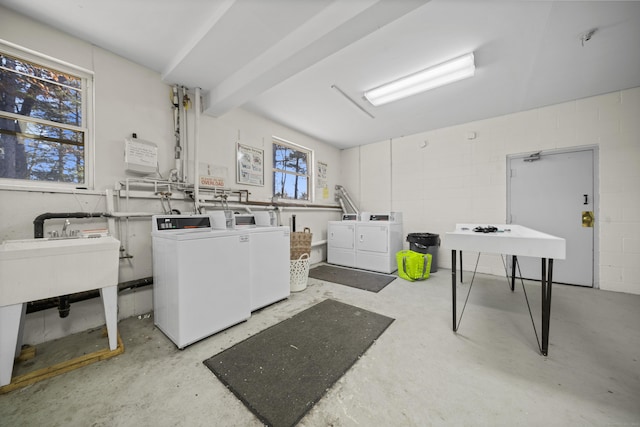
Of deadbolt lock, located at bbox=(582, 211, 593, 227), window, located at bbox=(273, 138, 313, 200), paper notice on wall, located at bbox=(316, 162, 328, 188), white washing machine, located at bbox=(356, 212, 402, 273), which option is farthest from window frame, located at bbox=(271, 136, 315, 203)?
deadbolt lock, located at bbox=(582, 211, 593, 227)

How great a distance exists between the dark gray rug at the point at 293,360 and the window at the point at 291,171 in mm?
2395

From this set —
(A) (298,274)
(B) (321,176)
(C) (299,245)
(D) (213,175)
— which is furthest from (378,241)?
(D) (213,175)

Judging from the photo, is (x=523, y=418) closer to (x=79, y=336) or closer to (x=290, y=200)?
(x=79, y=336)

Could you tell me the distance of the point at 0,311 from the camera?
1225 mm

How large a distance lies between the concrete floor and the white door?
1178 millimetres

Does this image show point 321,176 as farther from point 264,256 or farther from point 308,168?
point 264,256

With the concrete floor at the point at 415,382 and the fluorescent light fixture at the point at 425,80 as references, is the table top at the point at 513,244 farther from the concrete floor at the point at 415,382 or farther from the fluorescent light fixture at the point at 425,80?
the fluorescent light fixture at the point at 425,80

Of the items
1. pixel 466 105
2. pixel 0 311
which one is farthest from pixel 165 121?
pixel 466 105

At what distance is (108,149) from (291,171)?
2.57 meters

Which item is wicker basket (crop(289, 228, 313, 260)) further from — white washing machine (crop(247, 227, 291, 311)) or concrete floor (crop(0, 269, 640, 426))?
concrete floor (crop(0, 269, 640, 426))

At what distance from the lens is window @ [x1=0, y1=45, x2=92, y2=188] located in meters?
1.70

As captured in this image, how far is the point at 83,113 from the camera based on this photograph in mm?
1984

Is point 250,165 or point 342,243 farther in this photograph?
point 342,243

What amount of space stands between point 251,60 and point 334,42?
940mm
